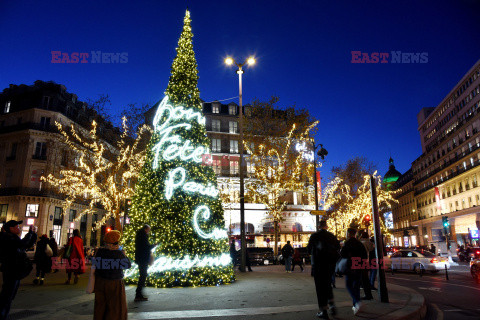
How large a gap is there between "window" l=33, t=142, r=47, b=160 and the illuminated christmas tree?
33554 millimetres

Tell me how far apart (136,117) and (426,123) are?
213 feet

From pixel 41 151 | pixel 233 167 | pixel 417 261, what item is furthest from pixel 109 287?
pixel 233 167

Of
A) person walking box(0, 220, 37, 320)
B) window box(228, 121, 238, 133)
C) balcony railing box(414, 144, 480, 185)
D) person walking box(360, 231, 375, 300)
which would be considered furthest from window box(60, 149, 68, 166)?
balcony railing box(414, 144, 480, 185)

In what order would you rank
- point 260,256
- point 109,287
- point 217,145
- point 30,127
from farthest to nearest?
point 217,145, point 30,127, point 260,256, point 109,287

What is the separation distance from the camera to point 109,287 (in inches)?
168

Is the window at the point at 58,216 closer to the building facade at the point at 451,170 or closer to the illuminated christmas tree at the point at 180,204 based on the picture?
the illuminated christmas tree at the point at 180,204

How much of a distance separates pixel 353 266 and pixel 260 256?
23.1 m

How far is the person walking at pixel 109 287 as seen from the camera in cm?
420

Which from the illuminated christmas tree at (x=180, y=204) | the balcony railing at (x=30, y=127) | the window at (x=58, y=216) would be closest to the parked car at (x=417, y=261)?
the illuminated christmas tree at (x=180, y=204)

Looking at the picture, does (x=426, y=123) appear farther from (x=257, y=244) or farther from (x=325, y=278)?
(x=325, y=278)

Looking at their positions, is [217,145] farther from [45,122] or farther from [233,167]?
[45,122]

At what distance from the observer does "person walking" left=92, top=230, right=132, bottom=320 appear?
4195 mm

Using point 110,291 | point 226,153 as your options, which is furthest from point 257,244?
point 110,291

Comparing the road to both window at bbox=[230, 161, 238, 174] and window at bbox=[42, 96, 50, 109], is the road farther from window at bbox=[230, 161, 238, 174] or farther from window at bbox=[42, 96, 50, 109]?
window at bbox=[42, 96, 50, 109]
